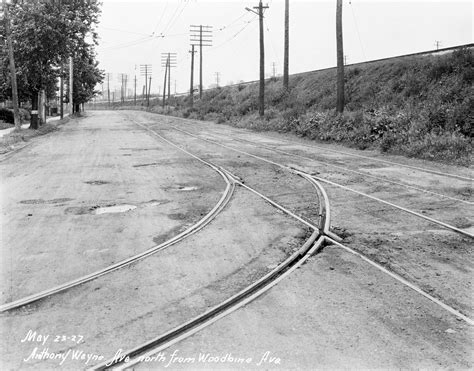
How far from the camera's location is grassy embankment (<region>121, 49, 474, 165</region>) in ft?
53.9

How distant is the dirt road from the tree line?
20.5 meters

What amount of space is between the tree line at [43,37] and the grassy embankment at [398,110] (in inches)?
509

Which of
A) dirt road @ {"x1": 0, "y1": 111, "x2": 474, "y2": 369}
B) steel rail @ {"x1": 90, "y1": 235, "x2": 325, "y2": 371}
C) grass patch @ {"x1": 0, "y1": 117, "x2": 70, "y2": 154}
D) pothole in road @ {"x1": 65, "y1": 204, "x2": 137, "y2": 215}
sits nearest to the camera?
steel rail @ {"x1": 90, "y1": 235, "x2": 325, "y2": 371}

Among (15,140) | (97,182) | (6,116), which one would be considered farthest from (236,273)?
(6,116)

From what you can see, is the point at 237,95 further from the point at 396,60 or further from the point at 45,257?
the point at 45,257

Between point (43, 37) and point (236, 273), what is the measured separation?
90.4 ft

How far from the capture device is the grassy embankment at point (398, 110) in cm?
1642

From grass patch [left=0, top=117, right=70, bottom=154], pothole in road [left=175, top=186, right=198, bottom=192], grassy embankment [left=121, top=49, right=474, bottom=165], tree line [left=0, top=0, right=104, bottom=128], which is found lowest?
pothole in road [left=175, top=186, right=198, bottom=192]

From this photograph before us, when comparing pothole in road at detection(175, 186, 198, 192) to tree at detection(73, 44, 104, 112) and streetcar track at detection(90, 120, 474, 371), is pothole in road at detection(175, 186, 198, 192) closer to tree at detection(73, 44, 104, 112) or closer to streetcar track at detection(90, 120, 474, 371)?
streetcar track at detection(90, 120, 474, 371)

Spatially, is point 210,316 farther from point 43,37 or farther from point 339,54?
point 43,37

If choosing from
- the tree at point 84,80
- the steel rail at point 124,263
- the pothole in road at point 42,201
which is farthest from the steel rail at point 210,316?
the tree at point 84,80

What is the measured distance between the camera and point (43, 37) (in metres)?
28.1

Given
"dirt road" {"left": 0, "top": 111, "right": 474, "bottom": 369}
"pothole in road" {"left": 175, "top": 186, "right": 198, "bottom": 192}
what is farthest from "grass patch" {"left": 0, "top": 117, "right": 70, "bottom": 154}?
"pothole in road" {"left": 175, "top": 186, "right": 198, "bottom": 192}

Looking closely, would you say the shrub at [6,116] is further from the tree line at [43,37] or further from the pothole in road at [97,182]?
the pothole in road at [97,182]
